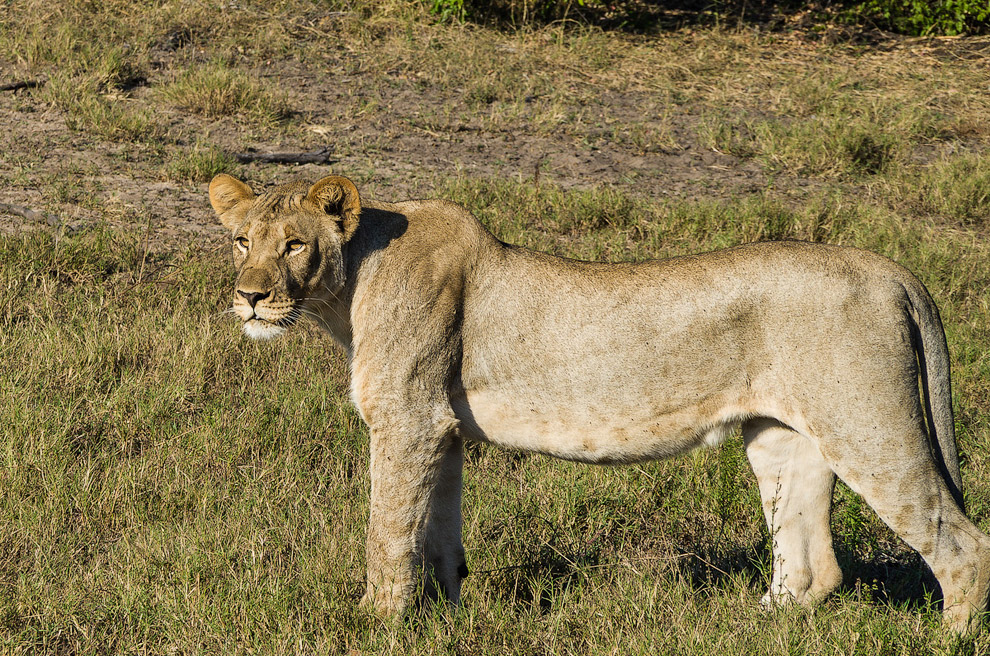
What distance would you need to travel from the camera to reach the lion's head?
3.85 metres

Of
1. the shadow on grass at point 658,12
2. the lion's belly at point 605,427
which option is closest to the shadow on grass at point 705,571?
the lion's belly at point 605,427

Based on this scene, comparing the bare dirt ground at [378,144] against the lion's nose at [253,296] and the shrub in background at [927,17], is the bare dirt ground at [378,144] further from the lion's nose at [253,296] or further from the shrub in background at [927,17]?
the lion's nose at [253,296]

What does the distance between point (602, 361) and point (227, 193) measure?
164 centimetres

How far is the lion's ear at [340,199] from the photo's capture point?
3.97 meters

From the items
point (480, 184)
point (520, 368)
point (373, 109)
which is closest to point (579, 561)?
point (520, 368)

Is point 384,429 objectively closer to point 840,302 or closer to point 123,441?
point 840,302

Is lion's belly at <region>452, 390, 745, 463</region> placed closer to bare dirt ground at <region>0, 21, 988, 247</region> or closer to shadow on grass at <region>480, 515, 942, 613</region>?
shadow on grass at <region>480, 515, 942, 613</region>

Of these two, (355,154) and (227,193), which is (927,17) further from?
(227,193)

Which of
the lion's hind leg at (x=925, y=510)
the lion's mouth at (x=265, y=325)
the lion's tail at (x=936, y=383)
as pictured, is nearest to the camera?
the lion's hind leg at (x=925, y=510)

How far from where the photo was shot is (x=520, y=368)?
3.94 m

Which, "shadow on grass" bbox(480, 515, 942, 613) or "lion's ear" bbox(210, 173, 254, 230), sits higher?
"lion's ear" bbox(210, 173, 254, 230)

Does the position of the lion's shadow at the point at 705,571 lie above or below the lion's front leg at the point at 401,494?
below

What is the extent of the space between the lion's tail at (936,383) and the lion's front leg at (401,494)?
1.67 m

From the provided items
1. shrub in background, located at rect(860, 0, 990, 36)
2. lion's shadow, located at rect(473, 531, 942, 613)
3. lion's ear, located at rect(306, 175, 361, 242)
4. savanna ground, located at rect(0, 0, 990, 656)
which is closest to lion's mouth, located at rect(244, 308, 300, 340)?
lion's ear, located at rect(306, 175, 361, 242)
